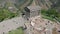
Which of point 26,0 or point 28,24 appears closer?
point 28,24

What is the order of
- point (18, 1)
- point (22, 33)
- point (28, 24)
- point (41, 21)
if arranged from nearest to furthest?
point (22, 33) < point (28, 24) < point (41, 21) < point (18, 1)

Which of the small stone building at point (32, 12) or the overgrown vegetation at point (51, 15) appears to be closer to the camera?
the small stone building at point (32, 12)

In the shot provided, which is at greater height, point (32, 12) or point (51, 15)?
point (32, 12)

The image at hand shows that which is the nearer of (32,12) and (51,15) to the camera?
(32,12)

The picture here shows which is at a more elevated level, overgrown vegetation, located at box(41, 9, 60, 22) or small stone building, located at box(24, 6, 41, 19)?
→ small stone building, located at box(24, 6, 41, 19)

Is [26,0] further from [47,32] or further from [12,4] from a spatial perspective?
[47,32]

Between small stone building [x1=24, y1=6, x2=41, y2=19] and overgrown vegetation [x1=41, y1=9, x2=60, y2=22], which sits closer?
small stone building [x1=24, y1=6, x2=41, y2=19]

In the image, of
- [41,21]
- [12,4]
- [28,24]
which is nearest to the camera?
[28,24]

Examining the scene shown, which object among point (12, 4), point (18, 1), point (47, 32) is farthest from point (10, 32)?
Answer: point (18, 1)

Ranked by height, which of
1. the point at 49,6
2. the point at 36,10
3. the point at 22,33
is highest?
the point at 36,10

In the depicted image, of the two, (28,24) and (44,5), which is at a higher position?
(28,24)

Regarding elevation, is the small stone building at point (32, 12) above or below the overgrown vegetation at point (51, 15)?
above
